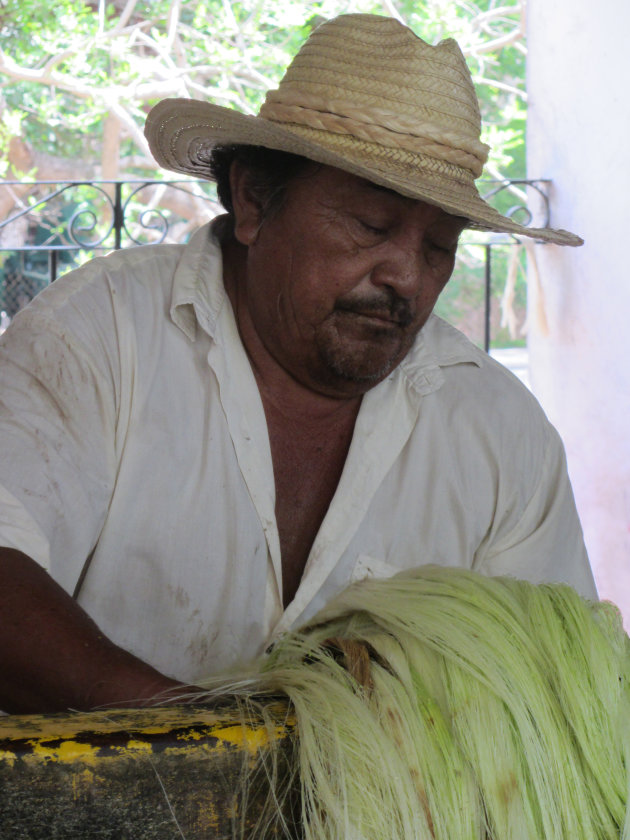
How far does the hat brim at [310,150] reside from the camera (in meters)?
A: 1.50

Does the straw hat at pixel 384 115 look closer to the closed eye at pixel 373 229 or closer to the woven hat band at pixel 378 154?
the woven hat band at pixel 378 154

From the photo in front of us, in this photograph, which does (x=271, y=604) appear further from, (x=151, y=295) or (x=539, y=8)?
(x=539, y=8)

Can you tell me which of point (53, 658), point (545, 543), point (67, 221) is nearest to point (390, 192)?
point (545, 543)

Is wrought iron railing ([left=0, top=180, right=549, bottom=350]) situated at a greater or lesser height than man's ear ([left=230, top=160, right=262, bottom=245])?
greater

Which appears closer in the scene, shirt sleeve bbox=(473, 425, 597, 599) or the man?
the man

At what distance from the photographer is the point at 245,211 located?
5.90 feet

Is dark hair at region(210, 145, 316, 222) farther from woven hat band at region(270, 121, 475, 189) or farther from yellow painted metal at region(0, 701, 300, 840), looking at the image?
yellow painted metal at region(0, 701, 300, 840)

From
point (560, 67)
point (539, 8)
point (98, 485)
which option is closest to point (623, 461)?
point (560, 67)

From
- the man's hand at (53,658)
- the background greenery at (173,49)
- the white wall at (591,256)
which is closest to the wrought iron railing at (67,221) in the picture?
the background greenery at (173,49)

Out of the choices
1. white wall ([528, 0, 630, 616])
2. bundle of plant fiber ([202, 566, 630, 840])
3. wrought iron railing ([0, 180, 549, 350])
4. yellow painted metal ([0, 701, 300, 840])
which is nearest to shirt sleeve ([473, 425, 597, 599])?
bundle of plant fiber ([202, 566, 630, 840])

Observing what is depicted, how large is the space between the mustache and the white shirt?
0.24 m

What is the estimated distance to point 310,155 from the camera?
154 centimetres

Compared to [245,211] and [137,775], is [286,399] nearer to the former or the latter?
[245,211]

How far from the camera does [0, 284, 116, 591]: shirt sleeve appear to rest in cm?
135
